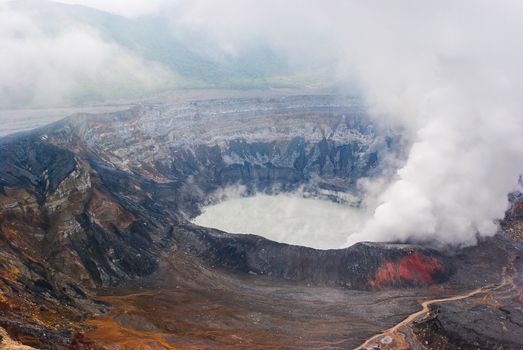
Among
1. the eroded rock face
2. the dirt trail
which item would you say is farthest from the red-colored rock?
the dirt trail

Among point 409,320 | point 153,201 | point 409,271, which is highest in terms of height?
point 153,201

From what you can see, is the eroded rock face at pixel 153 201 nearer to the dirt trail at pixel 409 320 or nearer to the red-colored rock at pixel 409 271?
the red-colored rock at pixel 409 271

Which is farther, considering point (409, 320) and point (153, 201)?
point (153, 201)

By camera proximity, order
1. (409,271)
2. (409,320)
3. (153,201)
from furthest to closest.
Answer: (153,201)
(409,271)
(409,320)

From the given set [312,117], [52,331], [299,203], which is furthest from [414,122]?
[52,331]

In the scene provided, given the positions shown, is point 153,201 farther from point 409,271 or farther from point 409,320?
point 409,320

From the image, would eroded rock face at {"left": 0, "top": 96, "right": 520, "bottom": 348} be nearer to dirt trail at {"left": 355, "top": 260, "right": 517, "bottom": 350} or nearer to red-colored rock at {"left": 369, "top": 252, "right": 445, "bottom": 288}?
red-colored rock at {"left": 369, "top": 252, "right": 445, "bottom": 288}

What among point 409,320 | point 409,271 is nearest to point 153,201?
point 409,271

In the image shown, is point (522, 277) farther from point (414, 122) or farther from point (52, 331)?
point (414, 122)

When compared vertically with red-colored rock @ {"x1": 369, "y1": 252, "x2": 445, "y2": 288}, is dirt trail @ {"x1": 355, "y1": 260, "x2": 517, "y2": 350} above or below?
below

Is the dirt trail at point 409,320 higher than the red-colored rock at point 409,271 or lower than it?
lower

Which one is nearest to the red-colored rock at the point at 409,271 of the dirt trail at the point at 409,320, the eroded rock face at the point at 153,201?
the eroded rock face at the point at 153,201
